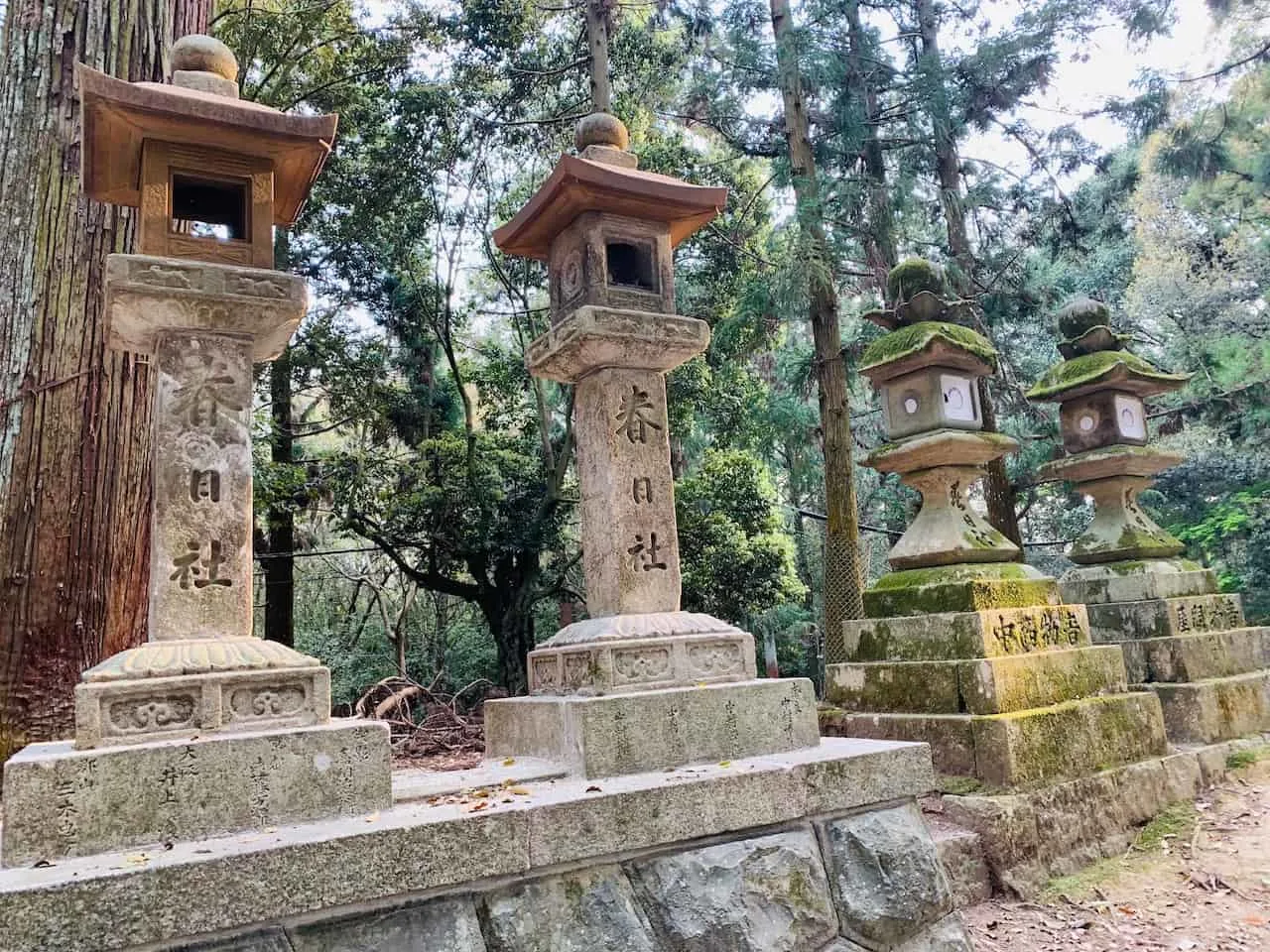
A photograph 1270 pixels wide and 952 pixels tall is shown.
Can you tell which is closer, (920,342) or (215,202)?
(215,202)

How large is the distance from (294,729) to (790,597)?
375 inches

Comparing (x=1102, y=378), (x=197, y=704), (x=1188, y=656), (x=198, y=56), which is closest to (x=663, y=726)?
(x=197, y=704)

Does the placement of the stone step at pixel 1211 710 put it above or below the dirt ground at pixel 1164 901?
above

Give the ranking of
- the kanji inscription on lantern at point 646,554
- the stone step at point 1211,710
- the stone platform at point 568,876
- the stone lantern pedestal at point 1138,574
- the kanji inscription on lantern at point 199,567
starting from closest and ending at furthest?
1. the stone platform at point 568,876
2. the kanji inscription on lantern at point 199,567
3. the kanji inscription on lantern at point 646,554
4. the stone step at point 1211,710
5. the stone lantern pedestal at point 1138,574

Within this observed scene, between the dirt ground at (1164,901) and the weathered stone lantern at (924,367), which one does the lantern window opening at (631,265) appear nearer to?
the weathered stone lantern at (924,367)

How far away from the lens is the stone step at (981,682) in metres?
4.46

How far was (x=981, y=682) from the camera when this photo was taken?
4.44 metres

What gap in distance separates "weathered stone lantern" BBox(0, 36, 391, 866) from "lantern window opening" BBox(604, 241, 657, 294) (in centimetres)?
130

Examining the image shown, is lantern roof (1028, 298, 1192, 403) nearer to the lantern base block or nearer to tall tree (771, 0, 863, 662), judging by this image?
tall tree (771, 0, 863, 662)

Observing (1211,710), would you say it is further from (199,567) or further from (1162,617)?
(199,567)

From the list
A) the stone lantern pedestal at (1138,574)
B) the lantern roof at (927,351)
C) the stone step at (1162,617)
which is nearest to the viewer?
the lantern roof at (927,351)

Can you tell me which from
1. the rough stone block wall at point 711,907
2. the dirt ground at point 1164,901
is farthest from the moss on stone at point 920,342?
the rough stone block wall at point 711,907

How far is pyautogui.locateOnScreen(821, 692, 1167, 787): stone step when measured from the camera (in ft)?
14.0

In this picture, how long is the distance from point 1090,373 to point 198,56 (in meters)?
6.22
